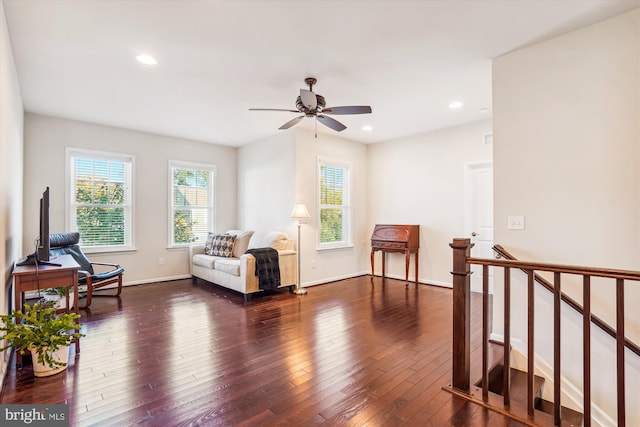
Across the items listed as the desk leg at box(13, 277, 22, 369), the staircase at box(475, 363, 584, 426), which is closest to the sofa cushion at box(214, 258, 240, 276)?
the desk leg at box(13, 277, 22, 369)

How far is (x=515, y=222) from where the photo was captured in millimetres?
2902

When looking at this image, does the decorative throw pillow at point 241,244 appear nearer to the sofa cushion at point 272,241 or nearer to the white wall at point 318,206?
the sofa cushion at point 272,241

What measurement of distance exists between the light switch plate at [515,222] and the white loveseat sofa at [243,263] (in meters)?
3.13

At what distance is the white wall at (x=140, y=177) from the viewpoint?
15.2ft

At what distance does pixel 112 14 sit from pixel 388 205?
4963 millimetres

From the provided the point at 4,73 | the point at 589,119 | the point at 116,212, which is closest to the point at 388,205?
the point at 589,119

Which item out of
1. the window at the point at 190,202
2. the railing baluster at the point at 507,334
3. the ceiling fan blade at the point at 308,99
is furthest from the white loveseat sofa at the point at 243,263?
the railing baluster at the point at 507,334

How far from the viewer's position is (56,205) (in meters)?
4.80

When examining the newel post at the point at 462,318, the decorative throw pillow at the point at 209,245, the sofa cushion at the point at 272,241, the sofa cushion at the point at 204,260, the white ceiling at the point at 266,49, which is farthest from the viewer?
the decorative throw pillow at the point at 209,245

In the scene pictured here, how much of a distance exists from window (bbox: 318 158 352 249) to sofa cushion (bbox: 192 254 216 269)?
A: 183 cm

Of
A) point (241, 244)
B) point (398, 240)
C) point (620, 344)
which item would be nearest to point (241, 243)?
point (241, 244)

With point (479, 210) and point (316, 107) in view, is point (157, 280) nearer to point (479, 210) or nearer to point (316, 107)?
point (316, 107)

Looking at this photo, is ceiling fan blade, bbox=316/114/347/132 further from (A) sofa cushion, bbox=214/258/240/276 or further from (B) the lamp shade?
(A) sofa cushion, bbox=214/258/240/276

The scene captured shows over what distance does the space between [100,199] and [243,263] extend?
2.71 meters
